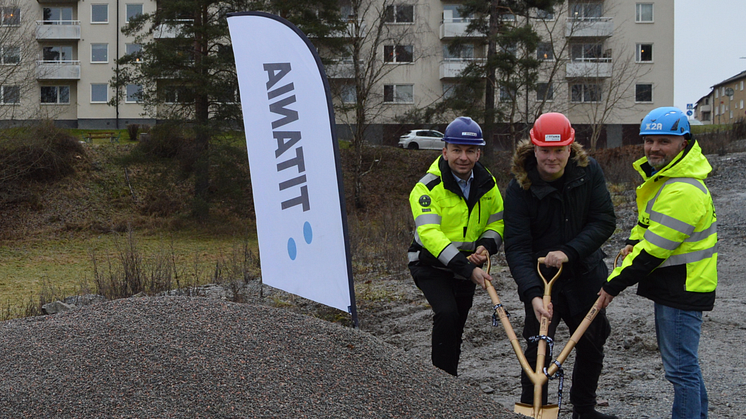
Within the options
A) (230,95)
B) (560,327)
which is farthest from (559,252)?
(230,95)

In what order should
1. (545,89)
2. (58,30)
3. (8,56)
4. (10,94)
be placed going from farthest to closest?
(58,30), (545,89), (10,94), (8,56)

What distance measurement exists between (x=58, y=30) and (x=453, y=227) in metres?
45.3

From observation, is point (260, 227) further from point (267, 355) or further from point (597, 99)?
point (597, 99)

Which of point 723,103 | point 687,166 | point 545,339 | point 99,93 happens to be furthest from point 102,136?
point 723,103

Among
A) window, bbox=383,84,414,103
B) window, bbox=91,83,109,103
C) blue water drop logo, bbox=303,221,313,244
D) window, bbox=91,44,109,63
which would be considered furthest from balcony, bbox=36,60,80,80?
blue water drop logo, bbox=303,221,313,244

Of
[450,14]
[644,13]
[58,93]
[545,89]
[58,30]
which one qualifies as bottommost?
[545,89]

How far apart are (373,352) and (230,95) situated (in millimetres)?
18006

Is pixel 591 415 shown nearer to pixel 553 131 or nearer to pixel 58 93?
pixel 553 131

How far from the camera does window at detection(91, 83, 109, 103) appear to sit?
43.6m

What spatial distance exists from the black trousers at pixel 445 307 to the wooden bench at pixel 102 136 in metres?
28.0

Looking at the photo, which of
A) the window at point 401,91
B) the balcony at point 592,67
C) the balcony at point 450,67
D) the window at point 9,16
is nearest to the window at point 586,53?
the balcony at point 592,67

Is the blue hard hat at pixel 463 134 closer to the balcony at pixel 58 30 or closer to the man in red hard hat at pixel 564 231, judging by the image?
the man in red hard hat at pixel 564 231

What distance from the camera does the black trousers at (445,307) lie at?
14.1ft

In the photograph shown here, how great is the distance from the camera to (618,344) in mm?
6527
